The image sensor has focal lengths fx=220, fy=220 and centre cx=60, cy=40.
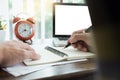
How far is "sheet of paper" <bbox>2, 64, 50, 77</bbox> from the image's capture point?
2.65 feet

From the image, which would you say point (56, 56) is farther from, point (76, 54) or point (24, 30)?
point (24, 30)

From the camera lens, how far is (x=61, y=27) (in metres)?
1.50

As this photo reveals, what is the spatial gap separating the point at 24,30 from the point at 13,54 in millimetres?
559

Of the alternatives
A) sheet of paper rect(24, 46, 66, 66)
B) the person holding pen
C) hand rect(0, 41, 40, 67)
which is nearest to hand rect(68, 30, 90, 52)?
the person holding pen

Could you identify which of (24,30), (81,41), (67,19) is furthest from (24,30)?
(81,41)

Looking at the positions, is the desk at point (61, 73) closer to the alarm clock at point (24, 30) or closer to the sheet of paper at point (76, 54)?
the sheet of paper at point (76, 54)

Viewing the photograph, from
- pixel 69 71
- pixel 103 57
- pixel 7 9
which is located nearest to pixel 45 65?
pixel 69 71

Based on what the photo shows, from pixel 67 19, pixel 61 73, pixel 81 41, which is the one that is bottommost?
pixel 61 73

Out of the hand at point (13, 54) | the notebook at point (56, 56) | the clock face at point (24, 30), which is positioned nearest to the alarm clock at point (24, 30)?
the clock face at point (24, 30)

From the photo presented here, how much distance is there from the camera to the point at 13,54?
2.85 ft

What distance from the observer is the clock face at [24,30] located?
1414 millimetres

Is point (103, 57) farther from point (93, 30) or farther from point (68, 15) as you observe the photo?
point (68, 15)

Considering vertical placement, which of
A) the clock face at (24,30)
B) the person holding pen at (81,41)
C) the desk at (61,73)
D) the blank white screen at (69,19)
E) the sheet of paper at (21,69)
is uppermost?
the blank white screen at (69,19)

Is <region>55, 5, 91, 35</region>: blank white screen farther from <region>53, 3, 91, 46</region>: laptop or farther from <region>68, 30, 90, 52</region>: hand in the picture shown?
<region>68, 30, 90, 52</region>: hand
